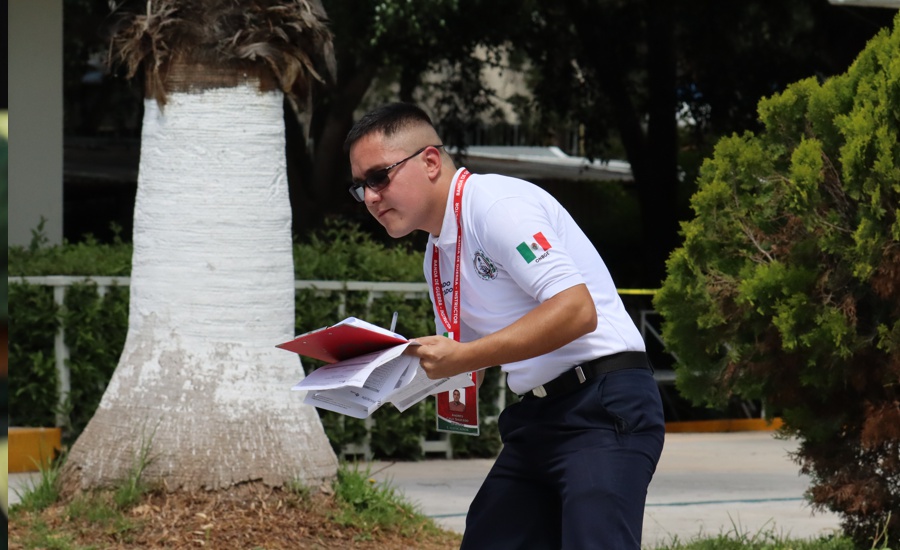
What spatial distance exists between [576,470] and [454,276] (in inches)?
23.1

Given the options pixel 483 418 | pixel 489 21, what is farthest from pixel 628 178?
pixel 483 418

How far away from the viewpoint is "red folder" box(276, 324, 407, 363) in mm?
2992

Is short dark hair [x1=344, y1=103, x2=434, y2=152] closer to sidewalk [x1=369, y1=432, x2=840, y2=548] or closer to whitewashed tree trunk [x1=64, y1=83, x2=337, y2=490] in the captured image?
whitewashed tree trunk [x1=64, y1=83, x2=337, y2=490]

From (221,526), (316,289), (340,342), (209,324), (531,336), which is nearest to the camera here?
(531,336)

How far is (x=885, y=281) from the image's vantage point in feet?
16.5

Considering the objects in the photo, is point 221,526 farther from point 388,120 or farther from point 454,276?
point 388,120

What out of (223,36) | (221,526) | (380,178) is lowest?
(221,526)

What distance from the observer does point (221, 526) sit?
212 inches

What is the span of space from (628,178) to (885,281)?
22578 millimetres

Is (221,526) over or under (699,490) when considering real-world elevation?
over

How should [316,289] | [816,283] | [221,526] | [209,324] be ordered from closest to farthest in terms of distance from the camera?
[816,283], [221,526], [209,324], [316,289]

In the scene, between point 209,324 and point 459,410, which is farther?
point 209,324

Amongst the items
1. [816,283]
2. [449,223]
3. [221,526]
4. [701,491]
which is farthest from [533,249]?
[701,491]

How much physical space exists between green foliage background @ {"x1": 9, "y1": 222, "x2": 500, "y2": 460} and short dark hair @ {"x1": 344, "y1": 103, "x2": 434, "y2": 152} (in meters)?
4.91
